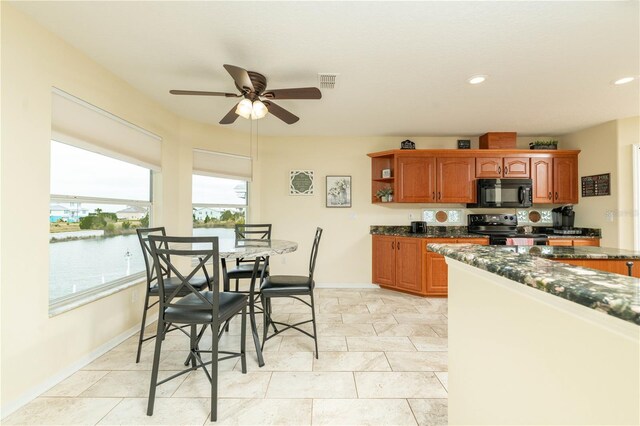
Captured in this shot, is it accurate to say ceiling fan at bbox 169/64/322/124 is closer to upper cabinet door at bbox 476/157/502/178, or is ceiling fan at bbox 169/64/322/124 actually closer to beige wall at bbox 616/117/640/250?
upper cabinet door at bbox 476/157/502/178

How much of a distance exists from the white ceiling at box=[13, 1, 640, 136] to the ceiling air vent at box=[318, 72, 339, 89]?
6 cm

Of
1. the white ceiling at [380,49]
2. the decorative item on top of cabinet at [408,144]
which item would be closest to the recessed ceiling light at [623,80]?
the white ceiling at [380,49]

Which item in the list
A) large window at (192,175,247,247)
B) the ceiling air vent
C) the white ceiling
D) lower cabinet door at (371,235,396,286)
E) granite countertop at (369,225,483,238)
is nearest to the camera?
the white ceiling

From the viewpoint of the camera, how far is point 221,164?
4.16 meters

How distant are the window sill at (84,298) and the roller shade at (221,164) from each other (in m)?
1.74

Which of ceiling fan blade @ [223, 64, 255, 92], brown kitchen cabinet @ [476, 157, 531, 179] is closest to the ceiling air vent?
ceiling fan blade @ [223, 64, 255, 92]

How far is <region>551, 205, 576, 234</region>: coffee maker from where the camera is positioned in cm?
424

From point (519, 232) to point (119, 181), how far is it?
212 inches

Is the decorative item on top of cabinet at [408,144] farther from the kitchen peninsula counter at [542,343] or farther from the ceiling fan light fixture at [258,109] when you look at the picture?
the kitchen peninsula counter at [542,343]

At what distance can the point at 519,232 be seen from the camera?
14.1ft

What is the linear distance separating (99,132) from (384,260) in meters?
3.87

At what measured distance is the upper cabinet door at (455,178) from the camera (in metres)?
4.29

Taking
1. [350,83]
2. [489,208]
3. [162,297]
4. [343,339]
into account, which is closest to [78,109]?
[162,297]

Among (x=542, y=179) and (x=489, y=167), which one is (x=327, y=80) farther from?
(x=542, y=179)
